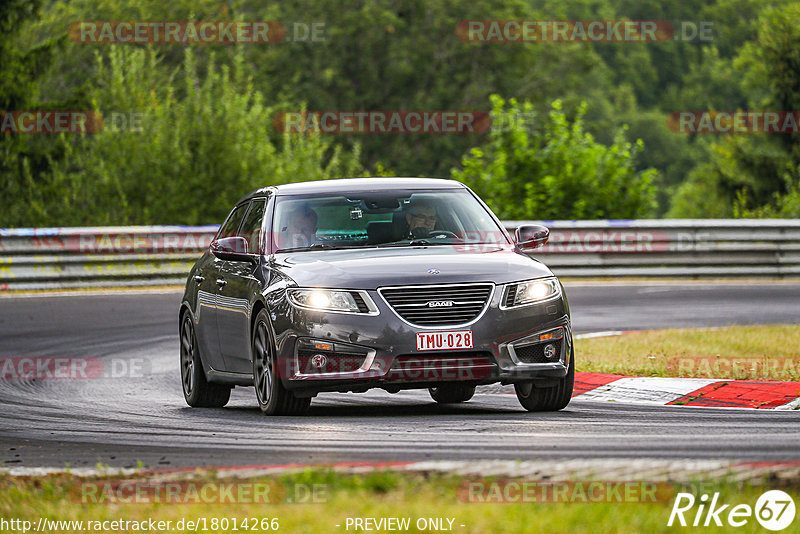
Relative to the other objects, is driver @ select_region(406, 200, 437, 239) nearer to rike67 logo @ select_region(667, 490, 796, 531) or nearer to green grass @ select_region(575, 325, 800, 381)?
green grass @ select_region(575, 325, 800, 381)

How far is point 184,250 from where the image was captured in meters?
24.1

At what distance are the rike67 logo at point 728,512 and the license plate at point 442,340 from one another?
11.4 feet

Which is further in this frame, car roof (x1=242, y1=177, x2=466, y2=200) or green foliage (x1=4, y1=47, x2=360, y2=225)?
green foliage (x1=4, y1=47, x2=360, y2=225)

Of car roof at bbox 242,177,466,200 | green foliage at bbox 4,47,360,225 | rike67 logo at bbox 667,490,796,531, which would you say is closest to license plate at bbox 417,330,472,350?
car roof at bbox 242,177,466,200

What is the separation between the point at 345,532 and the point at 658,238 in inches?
762

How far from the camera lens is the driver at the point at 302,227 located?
34.7 ft

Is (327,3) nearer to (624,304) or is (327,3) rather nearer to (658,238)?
(658,238)

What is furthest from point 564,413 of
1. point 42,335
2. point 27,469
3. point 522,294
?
point 42,335

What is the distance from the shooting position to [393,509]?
234 inches

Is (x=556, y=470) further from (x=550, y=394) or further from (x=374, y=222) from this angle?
(x=374, y=222)

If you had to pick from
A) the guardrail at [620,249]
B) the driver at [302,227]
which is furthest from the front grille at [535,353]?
the guardrail at [620,249]

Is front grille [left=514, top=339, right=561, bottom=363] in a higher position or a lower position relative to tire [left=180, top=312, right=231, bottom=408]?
higher

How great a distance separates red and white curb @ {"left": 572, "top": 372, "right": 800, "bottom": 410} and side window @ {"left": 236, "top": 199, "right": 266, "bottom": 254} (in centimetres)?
264

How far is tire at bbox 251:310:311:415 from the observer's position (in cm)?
991
